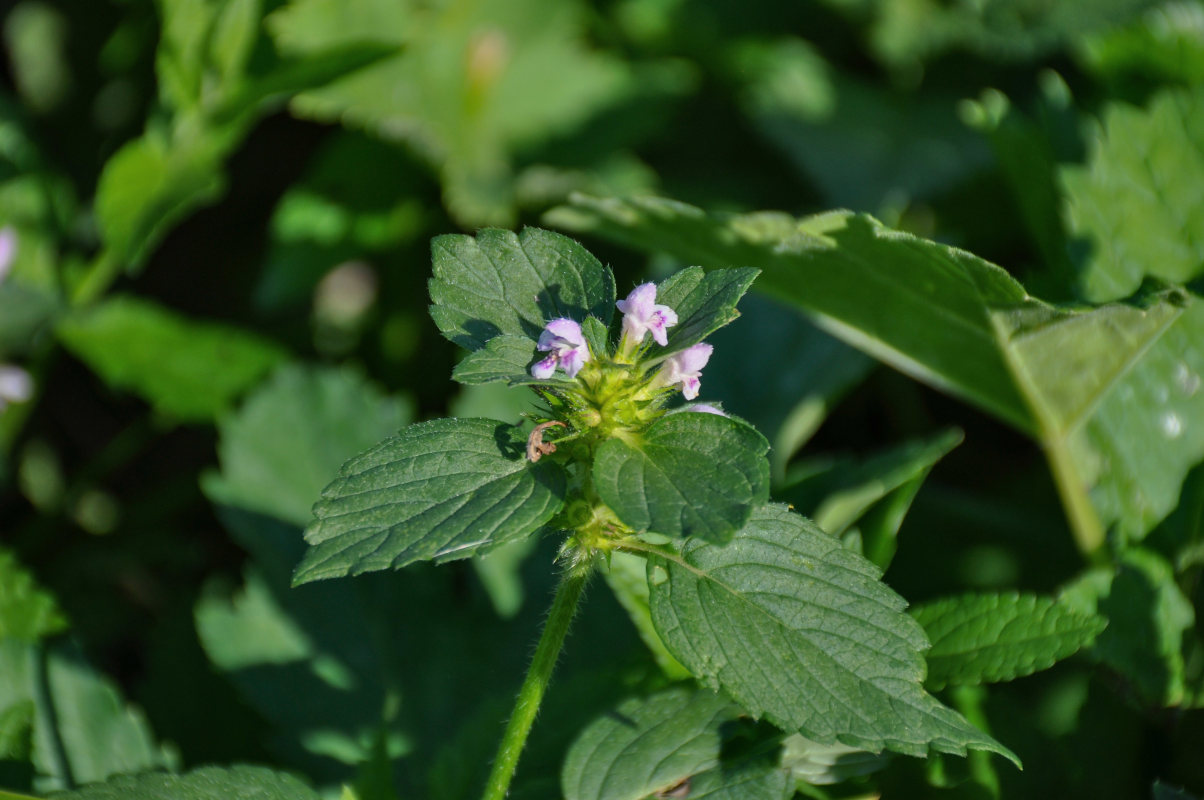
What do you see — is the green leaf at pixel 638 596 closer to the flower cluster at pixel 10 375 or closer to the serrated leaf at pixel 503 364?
the serrated leaf at pixel 503 364

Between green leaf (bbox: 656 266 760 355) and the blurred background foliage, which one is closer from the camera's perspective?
green leaf (bbox: 656 266 760 355)

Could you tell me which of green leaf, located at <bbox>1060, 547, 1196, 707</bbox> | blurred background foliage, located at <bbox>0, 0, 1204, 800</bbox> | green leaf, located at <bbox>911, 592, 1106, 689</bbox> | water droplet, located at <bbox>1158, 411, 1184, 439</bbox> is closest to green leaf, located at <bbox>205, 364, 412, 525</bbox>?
blurred background foliage, located at <bbox>0, 0, 1204, 800</bbox>

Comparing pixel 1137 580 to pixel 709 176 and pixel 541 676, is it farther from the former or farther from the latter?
pixel 709 176

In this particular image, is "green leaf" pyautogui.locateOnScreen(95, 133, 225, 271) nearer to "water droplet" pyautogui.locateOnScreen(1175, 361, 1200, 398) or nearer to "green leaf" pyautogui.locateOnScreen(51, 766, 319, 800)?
"green leaf" pyautogui.locateOnScreen(51, 766, 319, 800)

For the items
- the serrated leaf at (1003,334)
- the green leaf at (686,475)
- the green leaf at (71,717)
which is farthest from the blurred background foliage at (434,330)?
the green leaf at (686,475)

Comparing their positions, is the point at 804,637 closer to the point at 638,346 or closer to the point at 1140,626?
the point at 638,346

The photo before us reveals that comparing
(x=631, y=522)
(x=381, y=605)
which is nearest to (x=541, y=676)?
(x=631, y=522)
